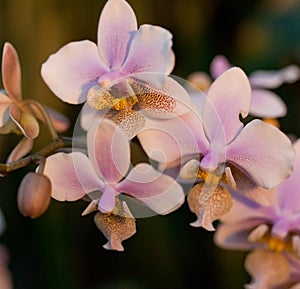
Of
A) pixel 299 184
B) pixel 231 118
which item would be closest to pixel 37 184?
pixel 231 118

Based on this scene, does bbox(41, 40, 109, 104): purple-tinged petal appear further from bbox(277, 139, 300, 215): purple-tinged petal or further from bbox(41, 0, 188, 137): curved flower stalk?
bbox(277, 139, 300, 215): purple-tinged petal

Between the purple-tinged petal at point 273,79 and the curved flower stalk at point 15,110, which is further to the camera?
the purple-tinged petal at point 273,79

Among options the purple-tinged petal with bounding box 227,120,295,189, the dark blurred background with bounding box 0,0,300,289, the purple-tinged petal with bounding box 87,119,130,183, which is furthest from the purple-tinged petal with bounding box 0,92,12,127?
the dark blurred background with bounding box 0,0,300,289

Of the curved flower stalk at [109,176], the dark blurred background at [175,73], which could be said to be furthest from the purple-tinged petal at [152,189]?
the dark blurred background at [175,73]

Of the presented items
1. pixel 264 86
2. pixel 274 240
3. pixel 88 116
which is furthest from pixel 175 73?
pixel 88 116

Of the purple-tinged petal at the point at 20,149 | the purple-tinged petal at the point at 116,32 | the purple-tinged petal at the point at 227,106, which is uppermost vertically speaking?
the purple-tinged petal at the point at 116,32

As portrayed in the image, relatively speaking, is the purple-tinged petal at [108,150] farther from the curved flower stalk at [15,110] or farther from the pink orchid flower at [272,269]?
the pink orchid flower at [272,269]

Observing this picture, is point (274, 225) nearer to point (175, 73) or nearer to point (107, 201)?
point (107, 201)
